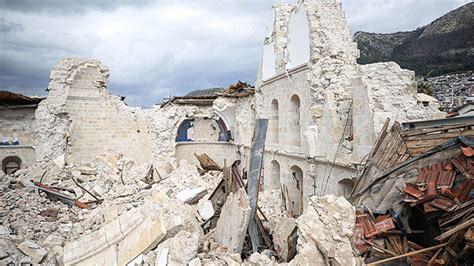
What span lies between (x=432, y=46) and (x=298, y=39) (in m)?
27.3

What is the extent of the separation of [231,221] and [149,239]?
5.57ft

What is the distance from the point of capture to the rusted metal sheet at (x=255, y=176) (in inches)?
255

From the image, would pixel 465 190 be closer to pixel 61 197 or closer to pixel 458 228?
pixel 458 228

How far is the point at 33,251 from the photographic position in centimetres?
717

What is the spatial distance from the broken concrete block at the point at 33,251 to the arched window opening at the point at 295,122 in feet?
25.8

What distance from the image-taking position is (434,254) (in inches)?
142

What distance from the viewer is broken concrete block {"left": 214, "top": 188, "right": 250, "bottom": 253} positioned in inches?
234

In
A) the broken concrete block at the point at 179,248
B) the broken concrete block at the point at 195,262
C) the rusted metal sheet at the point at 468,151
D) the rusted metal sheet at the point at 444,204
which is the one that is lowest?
the broken concrete block at the point at 195,262

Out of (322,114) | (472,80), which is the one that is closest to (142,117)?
(322,114)

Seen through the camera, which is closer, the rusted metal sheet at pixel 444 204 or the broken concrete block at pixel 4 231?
the rusted metal sheet at pixel 444 204

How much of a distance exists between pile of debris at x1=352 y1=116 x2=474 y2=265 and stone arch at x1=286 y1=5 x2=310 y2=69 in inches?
200

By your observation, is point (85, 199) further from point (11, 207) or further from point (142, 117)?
point (142, 117)

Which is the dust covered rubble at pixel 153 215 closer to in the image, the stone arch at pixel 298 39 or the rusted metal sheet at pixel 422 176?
the rusted metal sheet at pixel 422 176

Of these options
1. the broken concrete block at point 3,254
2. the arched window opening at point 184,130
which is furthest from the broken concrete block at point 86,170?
the arched window opening at point 184,130
